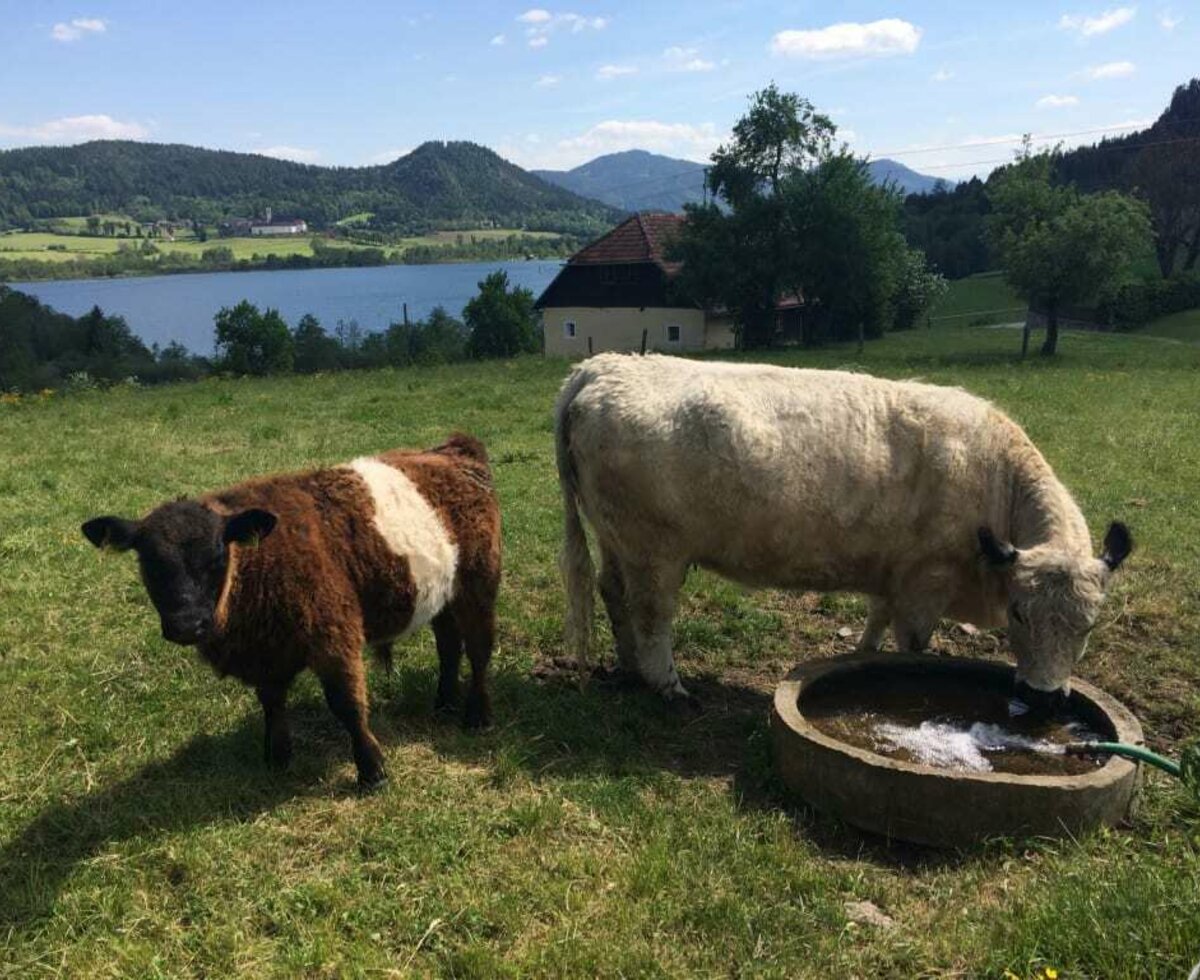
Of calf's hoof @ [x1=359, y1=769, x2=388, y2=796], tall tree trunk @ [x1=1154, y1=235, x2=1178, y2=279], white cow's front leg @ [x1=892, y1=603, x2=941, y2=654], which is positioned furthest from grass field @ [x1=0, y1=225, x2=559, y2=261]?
calf's hoof @ [x1=359, y1=769, x2=388, y2=796]

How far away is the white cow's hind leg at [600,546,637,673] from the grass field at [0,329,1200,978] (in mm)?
409

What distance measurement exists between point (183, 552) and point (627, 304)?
4468cm

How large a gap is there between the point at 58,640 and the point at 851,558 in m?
6.04

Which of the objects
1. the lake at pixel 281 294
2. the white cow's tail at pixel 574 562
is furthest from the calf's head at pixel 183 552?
the lake at pixel 281 294

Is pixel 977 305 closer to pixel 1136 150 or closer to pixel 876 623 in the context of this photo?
pixel 1136 150

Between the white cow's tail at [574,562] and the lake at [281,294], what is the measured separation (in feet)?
274

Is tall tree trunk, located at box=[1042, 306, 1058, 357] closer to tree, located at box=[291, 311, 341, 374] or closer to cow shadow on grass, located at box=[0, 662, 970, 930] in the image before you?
cow shadow on grass, located at box=[0, 662, 970, 930]

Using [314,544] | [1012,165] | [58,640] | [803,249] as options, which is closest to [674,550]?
[314,544]

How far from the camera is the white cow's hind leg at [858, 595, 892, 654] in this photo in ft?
21.6

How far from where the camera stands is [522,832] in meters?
4.64

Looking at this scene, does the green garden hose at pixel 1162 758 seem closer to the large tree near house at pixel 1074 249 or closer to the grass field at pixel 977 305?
the large tree near house at pixel 1074 249

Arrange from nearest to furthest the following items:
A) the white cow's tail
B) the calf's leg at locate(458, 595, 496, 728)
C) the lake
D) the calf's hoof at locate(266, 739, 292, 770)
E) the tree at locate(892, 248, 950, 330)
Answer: the calf's hoof at locate(266, 739, 292, 770)
the calf's leg at locate(458, 595, 496, 728)
the white cow's tail
the tree at locate(892, 248, 950, 330)
the lake

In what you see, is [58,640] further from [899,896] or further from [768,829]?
[899,896]

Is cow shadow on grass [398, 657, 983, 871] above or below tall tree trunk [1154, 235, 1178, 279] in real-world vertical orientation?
below
